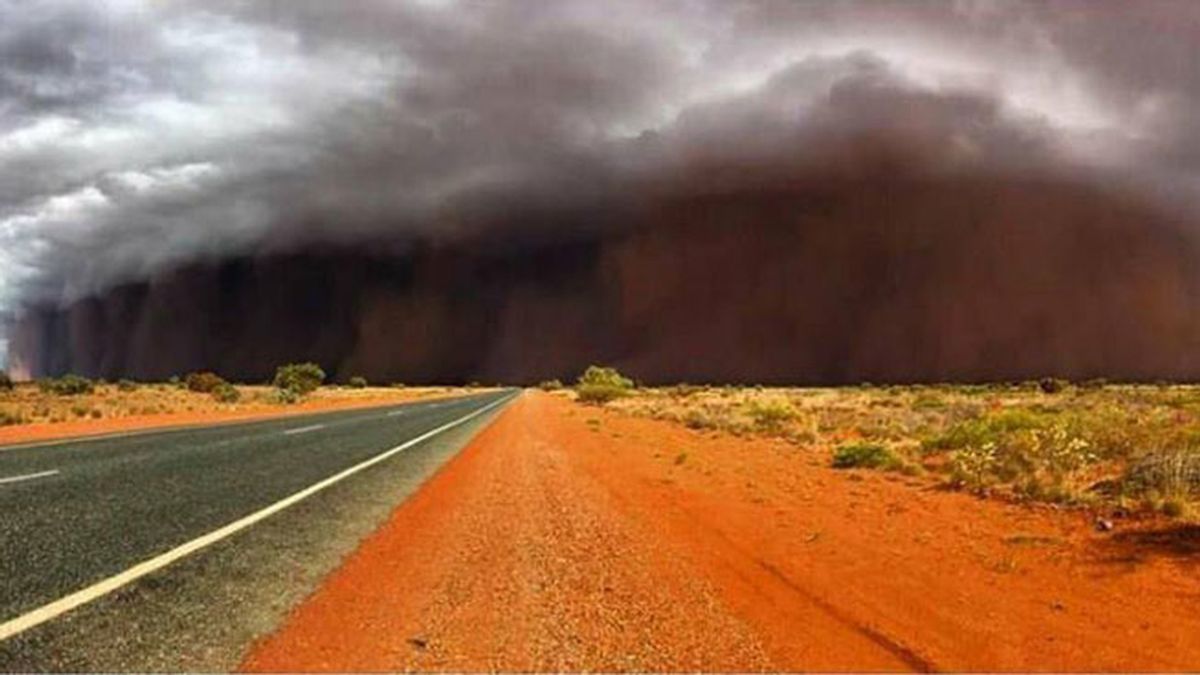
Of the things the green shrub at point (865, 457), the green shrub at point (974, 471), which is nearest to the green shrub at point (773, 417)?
the green shrub at point (865, 457)

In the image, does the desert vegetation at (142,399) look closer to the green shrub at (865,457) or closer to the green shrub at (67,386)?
the green shrub at (67,386)

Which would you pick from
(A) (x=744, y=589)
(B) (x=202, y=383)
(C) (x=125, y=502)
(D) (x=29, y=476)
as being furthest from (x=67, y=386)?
(A) (x=744, y=589)

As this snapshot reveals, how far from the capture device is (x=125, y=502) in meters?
8.78

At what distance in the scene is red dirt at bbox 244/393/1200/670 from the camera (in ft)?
15.0

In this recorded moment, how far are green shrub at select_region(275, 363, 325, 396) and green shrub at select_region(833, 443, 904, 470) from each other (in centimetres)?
7381

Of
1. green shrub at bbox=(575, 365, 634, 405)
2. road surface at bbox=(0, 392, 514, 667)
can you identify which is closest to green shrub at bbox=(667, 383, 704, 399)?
green shrub at bbox=(575, 365, 634, 405)

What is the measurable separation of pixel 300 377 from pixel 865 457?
269 ft

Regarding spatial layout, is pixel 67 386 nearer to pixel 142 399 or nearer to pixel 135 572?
pixel 142 399

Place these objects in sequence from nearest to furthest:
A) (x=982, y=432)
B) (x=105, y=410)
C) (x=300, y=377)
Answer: (x=982, y=432)
(x=105, y=410)
(x=300, y=377)

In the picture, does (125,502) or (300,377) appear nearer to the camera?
(125,502)

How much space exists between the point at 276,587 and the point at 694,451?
1414 cm

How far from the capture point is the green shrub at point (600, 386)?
69.7 meters

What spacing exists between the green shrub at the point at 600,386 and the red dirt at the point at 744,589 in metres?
54.7

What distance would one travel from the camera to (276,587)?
568 cm
